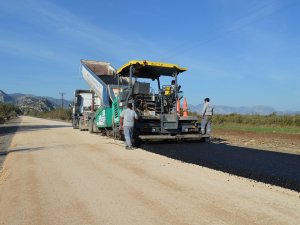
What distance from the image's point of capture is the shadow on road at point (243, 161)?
6.33 metres

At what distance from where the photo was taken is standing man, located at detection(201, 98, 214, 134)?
12.2m

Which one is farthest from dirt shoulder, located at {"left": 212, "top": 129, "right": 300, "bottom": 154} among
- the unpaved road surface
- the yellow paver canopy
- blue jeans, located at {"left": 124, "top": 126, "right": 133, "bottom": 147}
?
the unpaved road surface

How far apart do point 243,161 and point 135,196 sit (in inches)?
151

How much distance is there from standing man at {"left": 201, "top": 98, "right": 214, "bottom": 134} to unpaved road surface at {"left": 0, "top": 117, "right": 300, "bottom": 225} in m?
4.51

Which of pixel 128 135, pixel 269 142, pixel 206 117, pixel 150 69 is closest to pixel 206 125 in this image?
pixel 206 117

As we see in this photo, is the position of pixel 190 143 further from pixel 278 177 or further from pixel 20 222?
pixel 20 222

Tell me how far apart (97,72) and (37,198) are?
1244 cm

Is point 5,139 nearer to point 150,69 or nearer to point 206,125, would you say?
point 150,69

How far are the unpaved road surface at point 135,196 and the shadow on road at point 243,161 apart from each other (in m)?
0.42

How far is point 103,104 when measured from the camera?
14773 mm

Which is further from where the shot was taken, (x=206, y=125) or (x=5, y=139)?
(x=5, y=139)

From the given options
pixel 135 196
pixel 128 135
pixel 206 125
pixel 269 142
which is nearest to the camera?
pixel 135 196

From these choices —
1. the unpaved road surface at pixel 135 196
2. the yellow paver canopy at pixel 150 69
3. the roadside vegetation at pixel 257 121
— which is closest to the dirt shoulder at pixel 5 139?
the unpaved road surface at pixel 135 196

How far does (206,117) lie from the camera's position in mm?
12289
